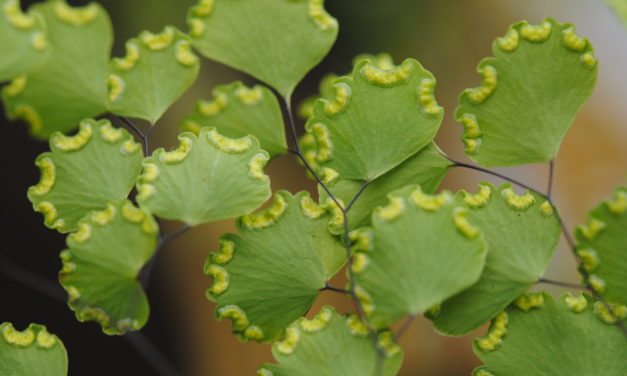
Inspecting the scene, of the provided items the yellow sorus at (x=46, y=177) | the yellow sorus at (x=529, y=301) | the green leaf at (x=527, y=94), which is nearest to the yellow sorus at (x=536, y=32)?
the green leaf at (x=527, y=94)

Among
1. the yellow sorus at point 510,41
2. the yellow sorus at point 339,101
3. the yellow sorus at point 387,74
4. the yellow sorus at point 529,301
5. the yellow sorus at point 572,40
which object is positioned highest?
the yellow sorus at point 572,40

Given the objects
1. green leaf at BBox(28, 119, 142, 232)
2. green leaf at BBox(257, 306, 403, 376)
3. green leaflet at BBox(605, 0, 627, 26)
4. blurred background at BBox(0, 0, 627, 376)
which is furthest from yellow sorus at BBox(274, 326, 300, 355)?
blurred background at BBox(0, 0, 627, 376)

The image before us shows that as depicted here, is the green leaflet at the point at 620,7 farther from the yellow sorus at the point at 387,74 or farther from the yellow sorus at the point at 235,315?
the yellow sorus at the point at 235,315

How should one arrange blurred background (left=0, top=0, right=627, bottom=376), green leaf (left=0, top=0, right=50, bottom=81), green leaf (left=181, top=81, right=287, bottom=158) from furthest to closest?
blurred background (left=0, top=0, right=627, bottom=376)
green leaf (left=181, top=81, right=287, bottom=158)
green leaf (left=0, top=0, right=50, bottom=81)

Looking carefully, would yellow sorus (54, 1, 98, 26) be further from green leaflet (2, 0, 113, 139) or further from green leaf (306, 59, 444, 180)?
green leaf (306, 59, 444, 180)

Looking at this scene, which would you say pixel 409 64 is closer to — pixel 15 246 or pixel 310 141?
pixel 310 141

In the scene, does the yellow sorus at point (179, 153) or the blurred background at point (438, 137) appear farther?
the blurred background at point (438, 137)

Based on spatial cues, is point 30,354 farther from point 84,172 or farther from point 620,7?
point 620,7

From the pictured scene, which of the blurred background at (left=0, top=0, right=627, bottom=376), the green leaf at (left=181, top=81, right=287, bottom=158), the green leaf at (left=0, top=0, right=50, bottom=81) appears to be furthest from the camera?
the blurred background at (left=0, top=0, right=627, bottom=376)
